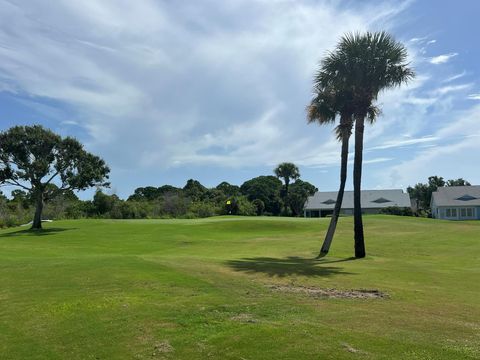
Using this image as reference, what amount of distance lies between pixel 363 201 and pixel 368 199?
1407 millimetres

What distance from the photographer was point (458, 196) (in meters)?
85.7

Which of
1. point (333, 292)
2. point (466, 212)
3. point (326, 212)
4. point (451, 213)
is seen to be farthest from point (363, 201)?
point (333, 292)

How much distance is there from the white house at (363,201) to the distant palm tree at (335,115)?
6736 cm

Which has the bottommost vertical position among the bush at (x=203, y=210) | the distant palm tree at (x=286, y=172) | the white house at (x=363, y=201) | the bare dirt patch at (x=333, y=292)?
the bare dirt patch at (x=333, y=292)

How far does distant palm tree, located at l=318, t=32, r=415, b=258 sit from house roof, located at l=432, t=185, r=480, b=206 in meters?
65.4

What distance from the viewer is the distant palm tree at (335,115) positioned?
26375 millimetres

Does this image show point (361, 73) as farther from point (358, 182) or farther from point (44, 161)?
point (44, 161)

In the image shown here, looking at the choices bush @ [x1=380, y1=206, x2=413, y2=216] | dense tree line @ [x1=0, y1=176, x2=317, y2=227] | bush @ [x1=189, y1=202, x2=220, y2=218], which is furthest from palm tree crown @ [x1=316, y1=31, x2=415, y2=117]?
bush @ [x1=380, y1=206, x2=413, y2=216]

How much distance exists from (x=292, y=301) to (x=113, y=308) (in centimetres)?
379

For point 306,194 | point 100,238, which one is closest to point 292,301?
point 100,238

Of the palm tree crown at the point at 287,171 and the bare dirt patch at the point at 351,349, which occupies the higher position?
the palm tree crown at the point at 287,171

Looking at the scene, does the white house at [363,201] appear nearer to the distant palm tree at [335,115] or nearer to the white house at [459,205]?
the white house at [459,205]

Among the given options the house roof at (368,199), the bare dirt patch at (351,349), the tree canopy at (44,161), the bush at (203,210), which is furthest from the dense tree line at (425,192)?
the bare dirt patch at (351,349)

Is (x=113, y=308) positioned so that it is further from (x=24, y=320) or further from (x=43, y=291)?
(x=43, y=291)
